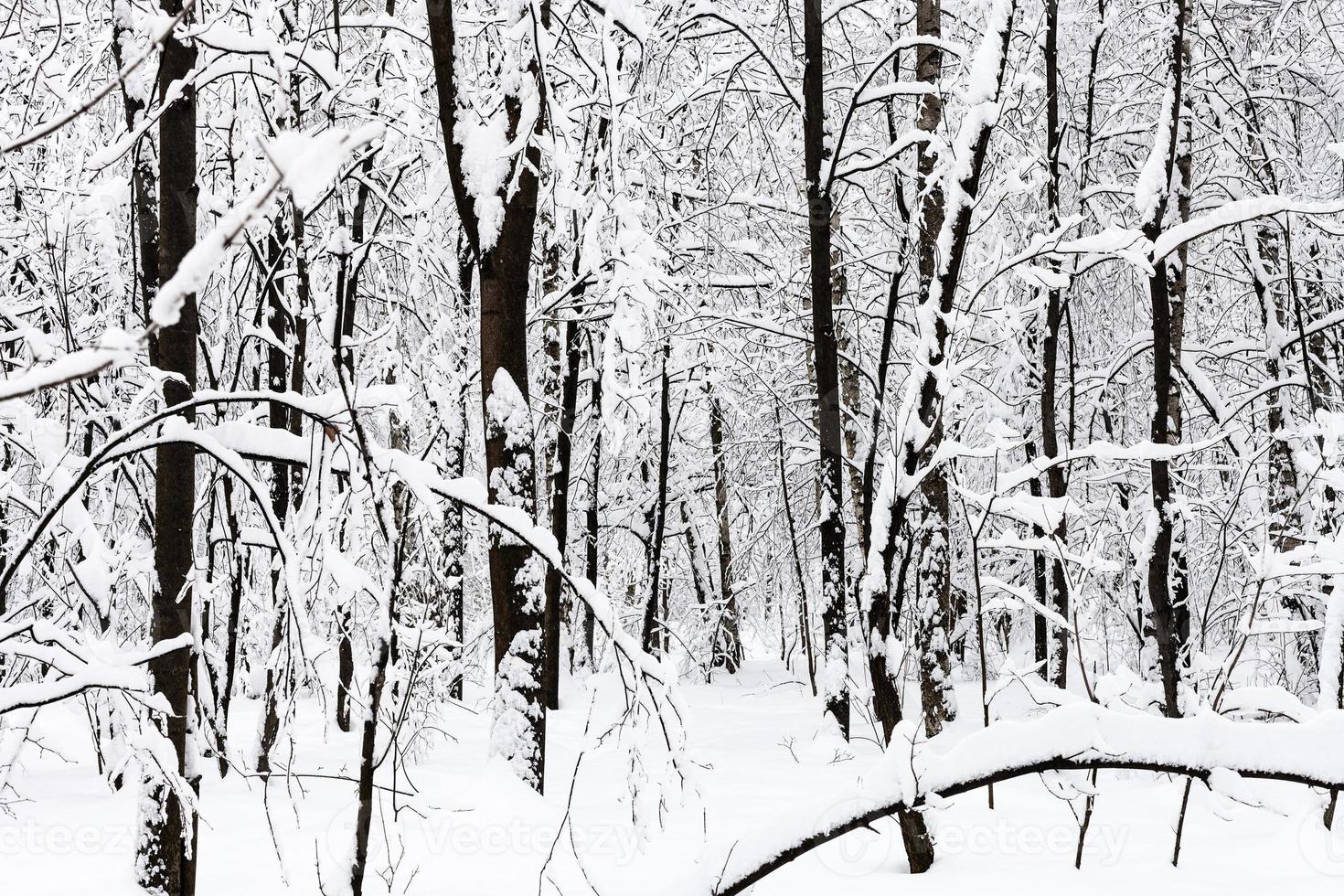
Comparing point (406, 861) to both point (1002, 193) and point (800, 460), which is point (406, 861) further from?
point (800, 460)

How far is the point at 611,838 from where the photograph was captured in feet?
16.1

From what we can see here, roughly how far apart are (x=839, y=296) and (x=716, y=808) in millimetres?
6131

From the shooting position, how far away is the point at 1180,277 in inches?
330

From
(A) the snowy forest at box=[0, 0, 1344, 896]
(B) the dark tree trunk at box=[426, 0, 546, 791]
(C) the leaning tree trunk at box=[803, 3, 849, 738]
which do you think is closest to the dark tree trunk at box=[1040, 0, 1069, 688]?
(A) the snowy forest at box=[0, 0, 1344, 896]

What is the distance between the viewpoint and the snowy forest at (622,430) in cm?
274

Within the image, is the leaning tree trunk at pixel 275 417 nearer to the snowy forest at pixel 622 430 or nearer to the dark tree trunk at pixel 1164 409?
the snowy forest at pixel 622 430

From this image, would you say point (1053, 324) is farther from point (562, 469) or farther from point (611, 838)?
point (611, 838)

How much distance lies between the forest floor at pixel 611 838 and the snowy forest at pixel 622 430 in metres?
0.04

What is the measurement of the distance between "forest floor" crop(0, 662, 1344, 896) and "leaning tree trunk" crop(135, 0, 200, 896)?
0.73 ft

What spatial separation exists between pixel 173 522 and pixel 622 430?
1.89m

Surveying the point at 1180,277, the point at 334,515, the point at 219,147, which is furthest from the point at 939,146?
the point at 219,147

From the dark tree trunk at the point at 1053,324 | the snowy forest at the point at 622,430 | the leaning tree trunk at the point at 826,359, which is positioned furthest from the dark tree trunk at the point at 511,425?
the dark tree trunk at the point at 1053,324

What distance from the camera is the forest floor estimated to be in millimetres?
3357

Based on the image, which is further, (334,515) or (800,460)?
(800,460)
